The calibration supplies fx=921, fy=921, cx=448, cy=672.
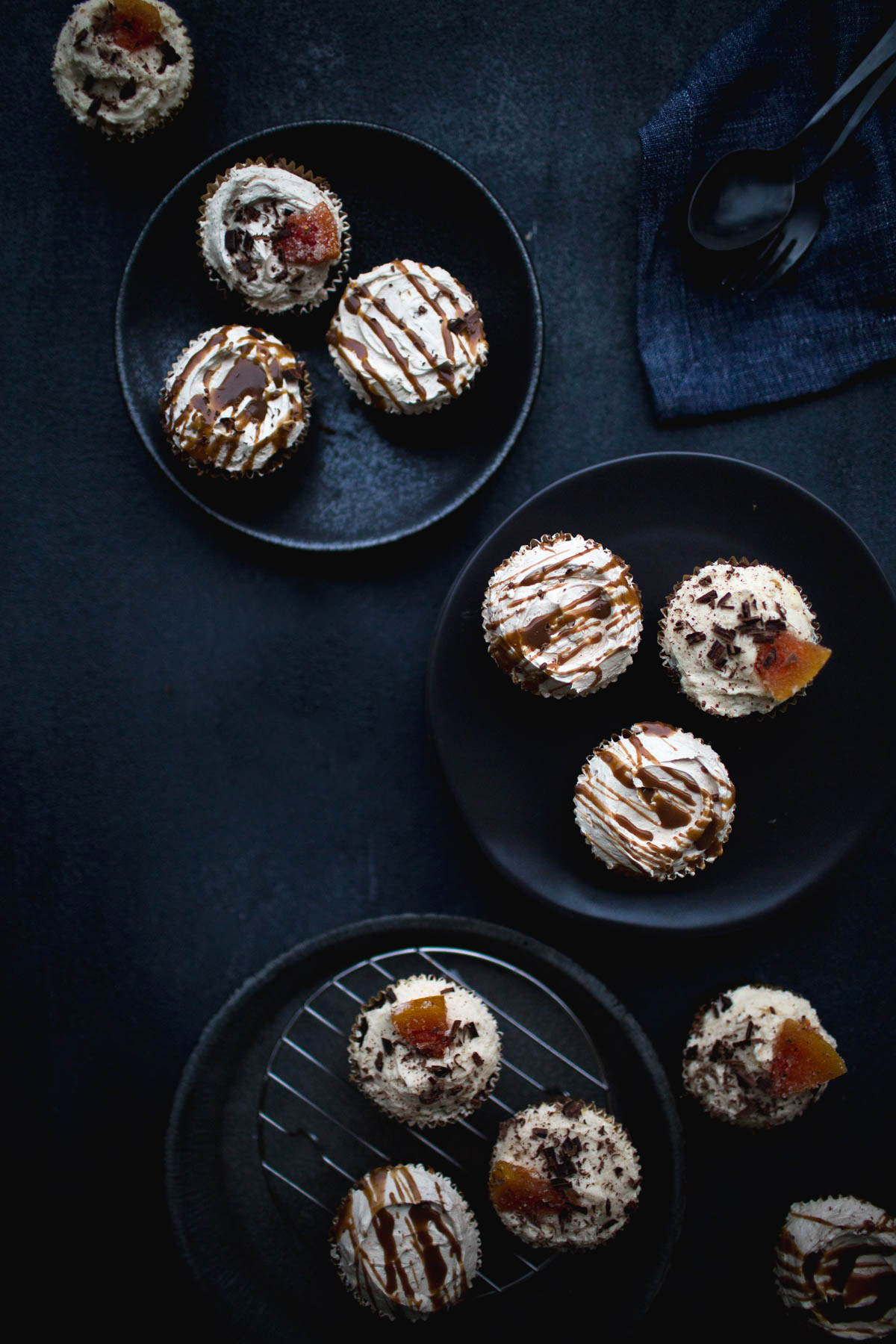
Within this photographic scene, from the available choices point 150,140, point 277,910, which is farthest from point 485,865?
point 150,140

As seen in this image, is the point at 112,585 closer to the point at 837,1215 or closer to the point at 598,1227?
the point at 598,1227

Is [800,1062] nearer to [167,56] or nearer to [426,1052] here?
[426,1052]

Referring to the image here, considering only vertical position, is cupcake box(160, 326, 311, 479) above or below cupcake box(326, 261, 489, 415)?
below

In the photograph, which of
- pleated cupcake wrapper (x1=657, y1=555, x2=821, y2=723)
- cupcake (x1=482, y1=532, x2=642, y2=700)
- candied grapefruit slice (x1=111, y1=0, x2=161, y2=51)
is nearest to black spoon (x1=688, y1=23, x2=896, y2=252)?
pleated cupcake wrapper (x1=657, y1=555, x2=821, y2=723)

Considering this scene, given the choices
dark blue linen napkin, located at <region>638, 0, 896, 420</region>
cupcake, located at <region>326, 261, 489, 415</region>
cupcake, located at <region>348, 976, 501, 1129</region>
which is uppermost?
dark blue linen napkin, located at <region>638, 0, 896, 420</region>

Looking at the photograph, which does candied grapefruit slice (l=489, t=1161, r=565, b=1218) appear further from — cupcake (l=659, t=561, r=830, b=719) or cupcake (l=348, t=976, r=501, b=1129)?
cupcake (l=659, t=561, r=830, b=719)
